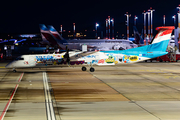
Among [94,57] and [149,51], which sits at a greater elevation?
[149,51]

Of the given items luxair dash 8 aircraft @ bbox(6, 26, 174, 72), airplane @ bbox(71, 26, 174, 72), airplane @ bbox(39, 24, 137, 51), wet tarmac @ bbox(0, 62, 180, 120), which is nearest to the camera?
wet tarmac @ bbox(0, 62, 180, 120)

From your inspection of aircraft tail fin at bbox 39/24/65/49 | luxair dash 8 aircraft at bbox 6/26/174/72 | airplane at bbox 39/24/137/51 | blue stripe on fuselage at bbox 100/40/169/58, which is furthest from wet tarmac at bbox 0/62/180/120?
airplane at bbox 39/24/137/51

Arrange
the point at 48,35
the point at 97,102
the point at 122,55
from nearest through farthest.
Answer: the point at 97,102 → the point at 122,55 → the point at 48,35

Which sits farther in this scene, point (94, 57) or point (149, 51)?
point (149, 51)

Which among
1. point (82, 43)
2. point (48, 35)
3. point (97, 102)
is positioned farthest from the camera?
point (82, 43)

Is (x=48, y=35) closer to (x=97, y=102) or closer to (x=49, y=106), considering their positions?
(x=97, y=102)

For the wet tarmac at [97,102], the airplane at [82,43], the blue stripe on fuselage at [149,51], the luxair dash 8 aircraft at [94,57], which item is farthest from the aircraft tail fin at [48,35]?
the wet tarmac at [97,102]

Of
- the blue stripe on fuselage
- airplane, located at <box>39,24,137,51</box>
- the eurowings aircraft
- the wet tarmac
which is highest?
airplane, located at <box>39,24,137,51</box>

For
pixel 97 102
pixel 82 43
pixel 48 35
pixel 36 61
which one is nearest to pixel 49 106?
pixel 97 102

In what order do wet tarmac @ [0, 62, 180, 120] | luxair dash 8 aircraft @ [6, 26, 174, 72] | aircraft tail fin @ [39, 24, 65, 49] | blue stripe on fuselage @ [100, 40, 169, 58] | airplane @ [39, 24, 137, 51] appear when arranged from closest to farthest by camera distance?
1. wet tarmac @ [0, 62, 180, 120]
2. luxair dash 8 aircraft @ [6, 26, 174, 72]
3. blue stripe on fuselage @ [100, 40, 169, 58]
4. aircraft tail fin @ [39, 24, 65, 49]
5. airplane @ [39, 24, 137, 51]

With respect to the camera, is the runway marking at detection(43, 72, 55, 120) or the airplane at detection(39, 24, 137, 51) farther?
the airplane at detection(39, 24, 137, 51)

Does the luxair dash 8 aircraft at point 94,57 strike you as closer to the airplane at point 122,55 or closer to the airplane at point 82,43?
the airplane at point 122,55

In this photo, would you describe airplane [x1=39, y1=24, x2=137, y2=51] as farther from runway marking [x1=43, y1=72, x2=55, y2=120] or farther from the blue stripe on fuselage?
runway marking [x1=43, y1=72, x2=55, y2=120]

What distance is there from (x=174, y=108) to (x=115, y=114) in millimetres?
3794
